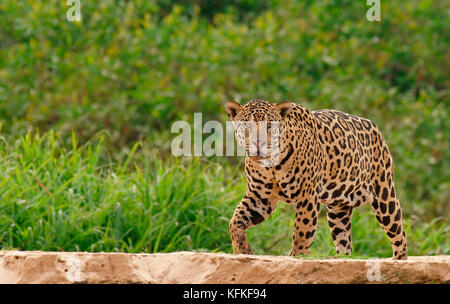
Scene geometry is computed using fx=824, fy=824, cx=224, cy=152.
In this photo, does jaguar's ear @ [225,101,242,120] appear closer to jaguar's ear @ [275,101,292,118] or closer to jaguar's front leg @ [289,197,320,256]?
jaguar's ear @ [275,101,292,118]

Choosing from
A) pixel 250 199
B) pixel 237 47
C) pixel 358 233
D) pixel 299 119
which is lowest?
pixel 358 233

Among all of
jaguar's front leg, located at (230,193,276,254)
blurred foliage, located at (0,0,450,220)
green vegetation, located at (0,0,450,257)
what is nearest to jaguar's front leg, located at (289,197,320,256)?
jaguar's front leg, located at (230,193,276,254)

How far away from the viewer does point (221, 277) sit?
5816 millimetres

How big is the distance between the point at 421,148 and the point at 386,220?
732 cm

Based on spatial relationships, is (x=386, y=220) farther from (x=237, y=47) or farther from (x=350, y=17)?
(x=350, y=17)

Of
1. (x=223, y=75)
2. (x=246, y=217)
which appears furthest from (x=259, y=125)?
(x=223, y=75)

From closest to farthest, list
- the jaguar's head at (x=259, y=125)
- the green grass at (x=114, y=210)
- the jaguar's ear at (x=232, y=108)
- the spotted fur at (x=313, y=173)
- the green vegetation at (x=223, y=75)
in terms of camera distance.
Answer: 1. the jaguar's head at (x=259, y=125)
2. the jaguar's ear at (x=232, y=108)
3. the spotted fur at (x=313, y=173)
4. the green grass at (x=114, y=210)
5. the green vegetation at (x=223, y=75)

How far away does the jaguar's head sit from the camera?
6.07 metres

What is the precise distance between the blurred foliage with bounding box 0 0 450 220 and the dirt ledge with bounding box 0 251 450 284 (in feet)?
21.8

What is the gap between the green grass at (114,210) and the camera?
28.5 ft

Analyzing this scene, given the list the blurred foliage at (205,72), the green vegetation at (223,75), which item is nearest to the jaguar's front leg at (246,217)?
the green vegetation at (223,75)

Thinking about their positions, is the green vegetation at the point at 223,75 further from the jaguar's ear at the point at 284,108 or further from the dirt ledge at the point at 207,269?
the dirt ledge at the point at 207,269

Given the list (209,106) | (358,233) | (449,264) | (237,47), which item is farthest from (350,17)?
(449,264)

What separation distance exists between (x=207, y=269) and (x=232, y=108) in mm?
1253
